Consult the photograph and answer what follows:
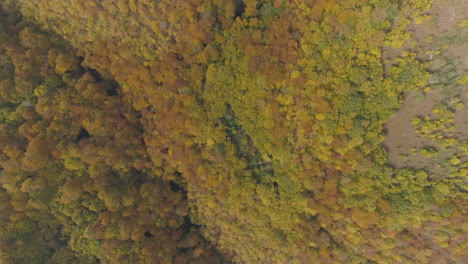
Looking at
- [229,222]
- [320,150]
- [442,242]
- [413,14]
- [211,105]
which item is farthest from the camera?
[229,222]

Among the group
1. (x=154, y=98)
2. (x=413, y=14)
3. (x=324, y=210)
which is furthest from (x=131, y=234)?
(x=413, y=14)

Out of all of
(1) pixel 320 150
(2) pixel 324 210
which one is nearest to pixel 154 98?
(1) pixel 320 150

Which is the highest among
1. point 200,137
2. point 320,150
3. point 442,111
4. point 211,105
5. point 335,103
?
point 442,111

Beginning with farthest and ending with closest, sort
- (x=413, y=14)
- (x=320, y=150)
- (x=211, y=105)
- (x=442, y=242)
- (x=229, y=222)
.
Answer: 1. (x=229, y=222)
2. (x=211, y=105)
3. (x=320, y=150)
4. (x=442, y=242)
5. (x=413, y=14)

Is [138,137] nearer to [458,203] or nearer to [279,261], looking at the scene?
[279,261]

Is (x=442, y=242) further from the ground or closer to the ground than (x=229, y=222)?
further from the ground

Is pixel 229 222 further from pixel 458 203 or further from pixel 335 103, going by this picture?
pixel 458 203

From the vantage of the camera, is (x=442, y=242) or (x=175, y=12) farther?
(x=175, y=12)
